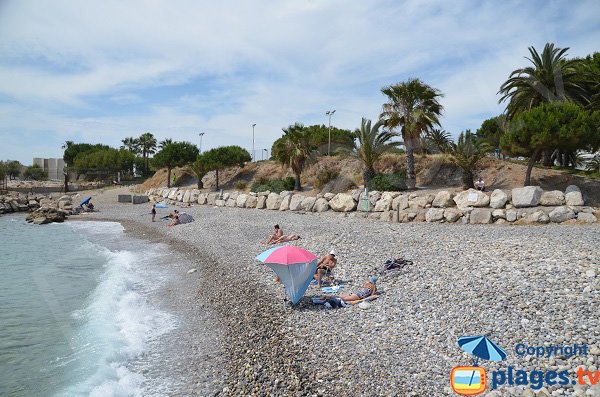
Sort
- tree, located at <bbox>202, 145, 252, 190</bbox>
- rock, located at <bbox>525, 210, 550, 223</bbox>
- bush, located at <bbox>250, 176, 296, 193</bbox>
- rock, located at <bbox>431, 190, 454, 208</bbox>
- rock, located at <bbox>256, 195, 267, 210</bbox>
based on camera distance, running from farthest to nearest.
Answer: tree, located at <bbox>202, 145, 252, 190</bbox>, bush, located at <bbox>250, 176, 296, 193</bbox>, rock, located at <bbox>256, 195, 267, 210</bbox>, rock, located at <bbox>431, 190, 454, 208</bbox>, rock, located at <bbox>525, 210, 550, 223</bbox>

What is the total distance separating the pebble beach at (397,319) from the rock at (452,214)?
4.13 m

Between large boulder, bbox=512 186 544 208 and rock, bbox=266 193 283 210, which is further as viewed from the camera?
rock, bbox=266 193 283 210

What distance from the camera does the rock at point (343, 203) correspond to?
2381cm

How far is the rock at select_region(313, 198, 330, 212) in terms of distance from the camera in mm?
25172

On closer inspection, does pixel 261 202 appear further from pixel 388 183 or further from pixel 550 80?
pixel 550 80

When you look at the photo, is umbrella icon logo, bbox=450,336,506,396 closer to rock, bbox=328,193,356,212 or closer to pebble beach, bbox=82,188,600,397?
pebble beach, bbox=82,188,600,397

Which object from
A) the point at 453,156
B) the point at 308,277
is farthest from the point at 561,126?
the point at 308,277

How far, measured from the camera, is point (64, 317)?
11.1 m

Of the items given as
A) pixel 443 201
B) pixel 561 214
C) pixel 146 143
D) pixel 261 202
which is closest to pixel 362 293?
pixel 561 214

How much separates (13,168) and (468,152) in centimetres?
10805

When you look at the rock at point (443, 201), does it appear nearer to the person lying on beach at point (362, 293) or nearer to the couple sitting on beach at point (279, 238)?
the couple sitting on beach at point (279, 238)

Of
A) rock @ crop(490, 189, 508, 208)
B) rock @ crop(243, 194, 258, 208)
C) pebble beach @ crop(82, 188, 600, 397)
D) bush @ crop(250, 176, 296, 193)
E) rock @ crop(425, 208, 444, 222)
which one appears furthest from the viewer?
bush @ crop(250, 176, 296, 193)

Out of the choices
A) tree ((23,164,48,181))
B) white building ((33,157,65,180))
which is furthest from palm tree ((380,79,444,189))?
white building ((33,157,65,180))

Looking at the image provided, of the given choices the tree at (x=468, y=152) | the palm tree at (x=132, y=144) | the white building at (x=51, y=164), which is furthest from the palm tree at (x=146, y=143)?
the tree at (x=468, y=152)
